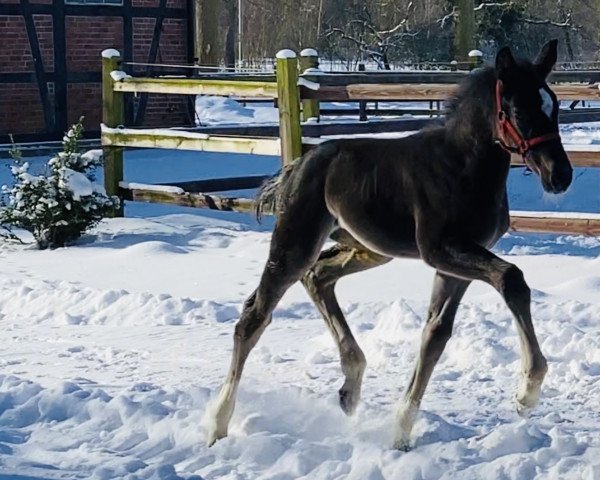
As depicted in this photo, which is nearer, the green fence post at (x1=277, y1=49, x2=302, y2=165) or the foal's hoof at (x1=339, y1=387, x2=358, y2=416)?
the foal's hoof at (x1=339, y1=387, x2=358, y2=416)

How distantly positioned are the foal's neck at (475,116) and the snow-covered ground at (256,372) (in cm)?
119

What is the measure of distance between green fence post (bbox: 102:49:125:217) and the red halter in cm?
770

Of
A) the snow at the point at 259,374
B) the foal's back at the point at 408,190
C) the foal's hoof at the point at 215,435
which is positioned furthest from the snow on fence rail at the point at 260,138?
the foal's hoof at the point at 215,435

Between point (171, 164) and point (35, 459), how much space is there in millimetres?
13320

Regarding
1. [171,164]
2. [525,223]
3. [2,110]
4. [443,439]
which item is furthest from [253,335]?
[2,110]

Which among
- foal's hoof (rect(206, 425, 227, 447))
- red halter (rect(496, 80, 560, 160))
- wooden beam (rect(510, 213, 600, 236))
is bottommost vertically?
foal's hoof (rect(206, 425, 227, 447))

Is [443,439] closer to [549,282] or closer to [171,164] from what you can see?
[549,282]

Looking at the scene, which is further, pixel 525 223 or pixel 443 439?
pixel 525 223

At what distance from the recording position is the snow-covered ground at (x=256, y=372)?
4715 mm

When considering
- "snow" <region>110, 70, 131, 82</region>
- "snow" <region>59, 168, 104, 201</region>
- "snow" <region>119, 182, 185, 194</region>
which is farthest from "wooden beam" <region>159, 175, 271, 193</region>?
"snow" <region>59, 168, 104, 201</region>

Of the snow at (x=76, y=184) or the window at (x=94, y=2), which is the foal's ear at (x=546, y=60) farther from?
the window at (x=94, y=2)

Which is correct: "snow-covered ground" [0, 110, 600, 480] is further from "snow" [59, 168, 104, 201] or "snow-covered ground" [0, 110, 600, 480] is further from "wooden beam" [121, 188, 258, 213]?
"snow" [59, 168, 104, 201]

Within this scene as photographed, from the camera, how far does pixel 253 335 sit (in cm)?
533

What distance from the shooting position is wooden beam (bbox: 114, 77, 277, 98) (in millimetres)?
10344
